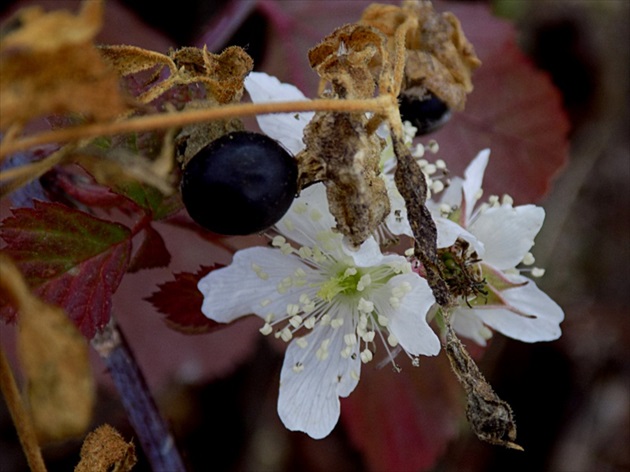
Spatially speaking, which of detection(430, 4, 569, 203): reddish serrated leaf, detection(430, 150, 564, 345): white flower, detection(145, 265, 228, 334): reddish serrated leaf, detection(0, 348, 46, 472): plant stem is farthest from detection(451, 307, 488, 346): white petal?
detection(0, 348, 46, 472): plant stem

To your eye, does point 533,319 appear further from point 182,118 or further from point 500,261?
point 182,118

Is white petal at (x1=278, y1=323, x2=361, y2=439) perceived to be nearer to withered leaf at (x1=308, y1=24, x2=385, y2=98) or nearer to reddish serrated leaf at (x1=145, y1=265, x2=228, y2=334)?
reddish serrated leaf at (x1=145, y1=265, x2=228, y2=334)

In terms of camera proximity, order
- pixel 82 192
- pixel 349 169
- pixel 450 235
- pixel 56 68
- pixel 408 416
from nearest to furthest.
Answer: pixel 56 68 → pixel 349 169 → pixel 450 235 → pixel 82 192 → pixel 408 416

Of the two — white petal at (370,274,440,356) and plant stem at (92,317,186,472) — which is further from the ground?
white petal at (370,274,440,356)

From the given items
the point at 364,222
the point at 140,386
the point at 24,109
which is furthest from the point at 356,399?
the point at 24,109

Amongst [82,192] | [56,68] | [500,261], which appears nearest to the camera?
[56,68]

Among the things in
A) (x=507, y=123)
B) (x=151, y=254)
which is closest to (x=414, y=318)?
(x=151, y=254)

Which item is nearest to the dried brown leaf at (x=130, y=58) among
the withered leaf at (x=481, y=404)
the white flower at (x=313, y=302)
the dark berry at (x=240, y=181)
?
the dark berry at (x=240, y=181)
